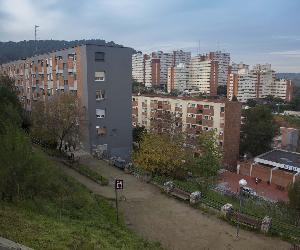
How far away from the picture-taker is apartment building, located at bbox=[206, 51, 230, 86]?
516 feet

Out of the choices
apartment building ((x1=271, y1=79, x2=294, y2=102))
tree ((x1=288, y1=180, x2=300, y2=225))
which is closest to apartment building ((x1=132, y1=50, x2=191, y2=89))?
apartment building ((x1=271, y1=79, x2=294, y2=102))

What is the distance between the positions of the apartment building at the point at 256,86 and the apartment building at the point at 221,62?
2112cm

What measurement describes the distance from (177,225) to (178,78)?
130 m

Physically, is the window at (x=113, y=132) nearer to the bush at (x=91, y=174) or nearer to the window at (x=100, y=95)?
the window at (x=100, y=95)

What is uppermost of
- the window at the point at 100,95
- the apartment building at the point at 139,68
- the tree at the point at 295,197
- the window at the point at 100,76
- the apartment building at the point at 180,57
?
the apartment building at the point at 180,57

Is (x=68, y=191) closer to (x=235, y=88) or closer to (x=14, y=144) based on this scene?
(x=14, y=144)

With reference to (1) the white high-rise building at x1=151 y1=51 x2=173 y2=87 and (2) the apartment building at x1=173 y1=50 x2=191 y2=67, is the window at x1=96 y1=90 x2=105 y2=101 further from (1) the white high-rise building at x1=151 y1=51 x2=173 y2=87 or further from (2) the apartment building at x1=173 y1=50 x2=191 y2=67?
(2) the apartment building at x1=173 y1=50 x2=191 y2=67

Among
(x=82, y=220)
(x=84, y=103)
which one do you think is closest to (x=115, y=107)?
(x=84, y=103)

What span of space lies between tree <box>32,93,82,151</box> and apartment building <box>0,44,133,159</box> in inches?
101

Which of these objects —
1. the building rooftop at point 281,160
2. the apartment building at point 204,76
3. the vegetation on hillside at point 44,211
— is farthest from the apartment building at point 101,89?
the apartment building at point 204,76

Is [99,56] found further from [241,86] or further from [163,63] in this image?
[163,63]

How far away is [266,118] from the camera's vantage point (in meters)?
54.9

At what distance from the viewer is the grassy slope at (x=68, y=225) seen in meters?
11.1

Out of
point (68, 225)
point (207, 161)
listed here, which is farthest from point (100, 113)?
point (68, 225)
